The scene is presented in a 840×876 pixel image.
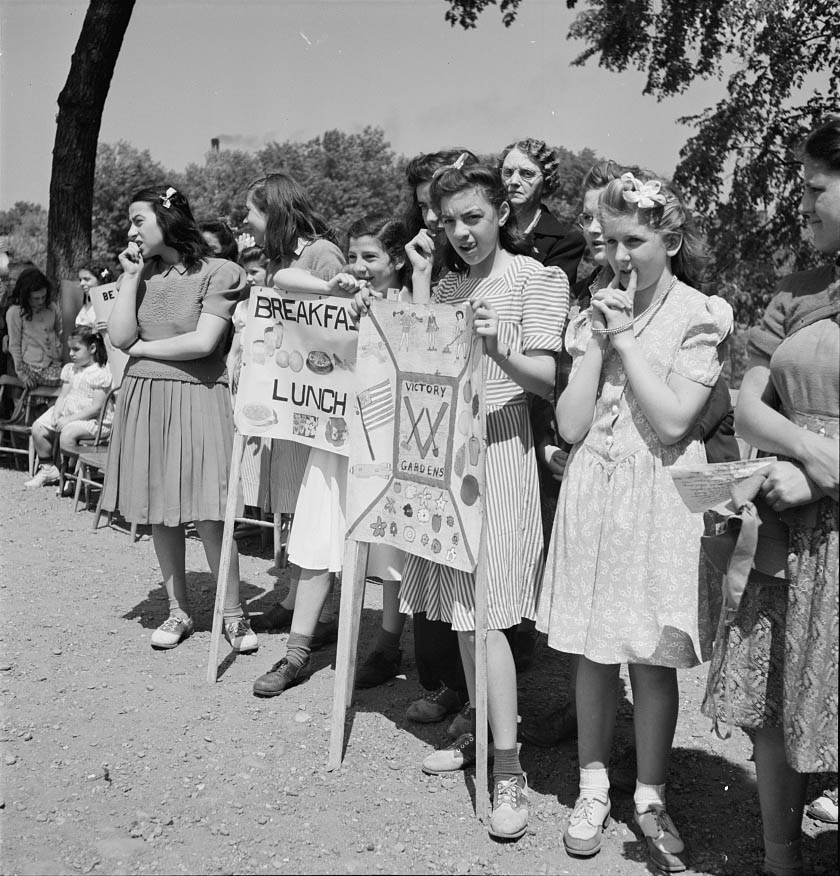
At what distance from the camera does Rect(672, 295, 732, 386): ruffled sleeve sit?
3.04 metres

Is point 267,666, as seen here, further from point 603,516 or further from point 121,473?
point 603,516

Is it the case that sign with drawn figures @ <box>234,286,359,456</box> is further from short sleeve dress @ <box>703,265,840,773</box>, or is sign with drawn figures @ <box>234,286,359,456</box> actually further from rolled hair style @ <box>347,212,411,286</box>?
short sleeve dress @ <box>703,265,840,773</box>

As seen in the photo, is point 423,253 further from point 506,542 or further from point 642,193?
point 506,542

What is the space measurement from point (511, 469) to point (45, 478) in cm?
736

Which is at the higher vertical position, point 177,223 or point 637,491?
point 177,223

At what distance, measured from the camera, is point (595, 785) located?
10.8ft

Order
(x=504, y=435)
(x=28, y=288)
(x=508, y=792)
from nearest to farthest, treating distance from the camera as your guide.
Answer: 1. (x=508, y=792)
2. (x=504, y=435)
3. (x=28, y=288)

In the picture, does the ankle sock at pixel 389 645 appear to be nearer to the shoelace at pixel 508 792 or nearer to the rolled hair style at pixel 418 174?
the shoelace at pixel 508 792

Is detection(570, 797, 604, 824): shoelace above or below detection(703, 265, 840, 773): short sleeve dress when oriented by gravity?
below

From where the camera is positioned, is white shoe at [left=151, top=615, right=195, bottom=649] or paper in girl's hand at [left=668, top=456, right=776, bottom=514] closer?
paper in girl's hand at [left=668, top=456, right=776, bottom=514]

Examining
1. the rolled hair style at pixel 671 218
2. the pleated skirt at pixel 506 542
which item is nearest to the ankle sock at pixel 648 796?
the pleated skirt at pixel 506 542

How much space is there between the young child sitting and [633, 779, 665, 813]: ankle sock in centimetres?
671

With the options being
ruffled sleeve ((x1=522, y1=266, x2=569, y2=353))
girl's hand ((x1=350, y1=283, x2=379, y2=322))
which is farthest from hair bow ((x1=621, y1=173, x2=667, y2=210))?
girl's hand ((x1=350, y1=283, x2=379, y2=322))

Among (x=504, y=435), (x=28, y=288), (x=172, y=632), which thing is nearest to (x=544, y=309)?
(x=504, y=435)
